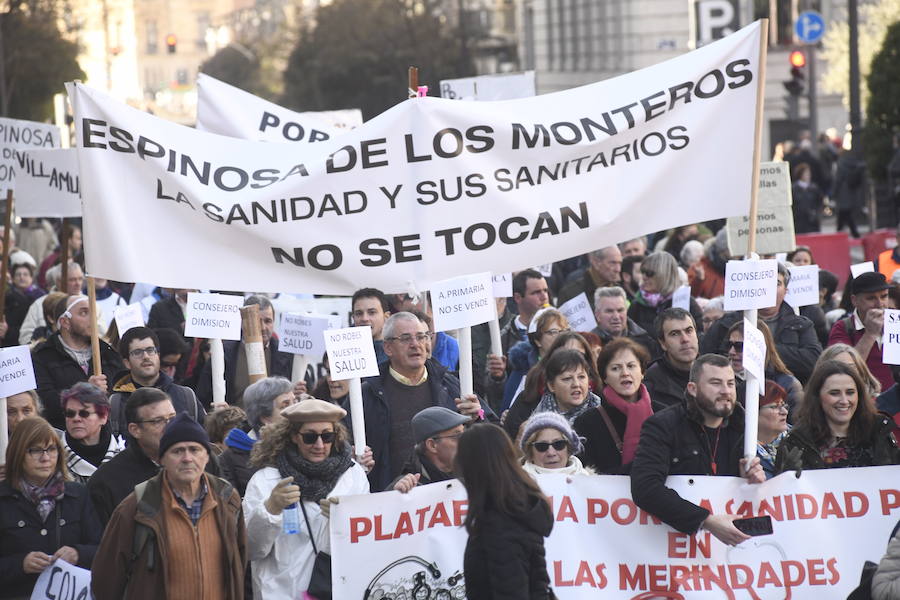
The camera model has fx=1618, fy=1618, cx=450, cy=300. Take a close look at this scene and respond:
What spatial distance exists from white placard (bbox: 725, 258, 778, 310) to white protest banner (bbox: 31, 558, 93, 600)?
2.97 metres

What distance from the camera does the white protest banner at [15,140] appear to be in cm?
1252

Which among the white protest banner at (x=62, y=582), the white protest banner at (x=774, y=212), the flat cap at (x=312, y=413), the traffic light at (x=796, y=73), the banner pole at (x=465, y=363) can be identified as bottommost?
the white protest banner at (x=62, y=582)

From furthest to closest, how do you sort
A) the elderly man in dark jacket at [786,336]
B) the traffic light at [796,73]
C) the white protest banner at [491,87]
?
1. the traffic light at [796,73]
2. the white protest banner at [491,87]
3. the elderly man in dark jacket at [786,336]

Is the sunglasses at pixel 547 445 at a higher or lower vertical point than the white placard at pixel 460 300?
lower

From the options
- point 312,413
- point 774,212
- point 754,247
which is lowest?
point 312,413

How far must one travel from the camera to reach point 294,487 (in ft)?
21.2

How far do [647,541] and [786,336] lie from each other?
281 centimetres

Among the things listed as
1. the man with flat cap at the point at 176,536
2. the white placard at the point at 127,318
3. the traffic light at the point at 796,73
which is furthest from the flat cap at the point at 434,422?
the traffic light at the point at 796,73

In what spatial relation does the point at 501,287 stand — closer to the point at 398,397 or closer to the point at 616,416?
the point at 398,397

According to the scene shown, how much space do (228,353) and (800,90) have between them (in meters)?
18.4

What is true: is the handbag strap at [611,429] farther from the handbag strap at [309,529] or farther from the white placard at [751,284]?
the handbag strap at [309,529]

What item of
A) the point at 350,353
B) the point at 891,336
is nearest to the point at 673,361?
the point at 891,336

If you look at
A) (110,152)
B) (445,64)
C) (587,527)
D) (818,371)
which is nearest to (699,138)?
(818,371)

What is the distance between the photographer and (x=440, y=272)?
776 centimetres
